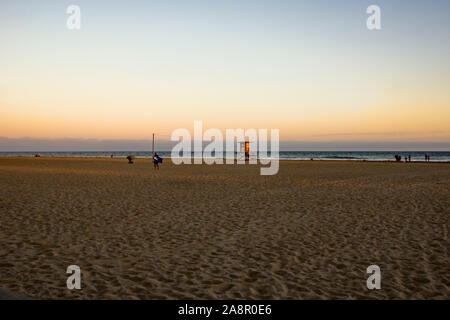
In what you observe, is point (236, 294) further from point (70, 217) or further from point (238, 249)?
point (70, 217)

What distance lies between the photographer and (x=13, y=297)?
3881mm

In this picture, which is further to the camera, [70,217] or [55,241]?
[70,217]

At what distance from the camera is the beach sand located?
5184 millimetres

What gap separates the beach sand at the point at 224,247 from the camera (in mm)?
5184

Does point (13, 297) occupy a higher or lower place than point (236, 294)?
higher

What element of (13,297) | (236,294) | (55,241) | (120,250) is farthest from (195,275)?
(55,241)

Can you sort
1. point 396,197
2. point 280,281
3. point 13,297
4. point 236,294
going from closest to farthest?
point 13,297 < point 236,294 < point 280,281 < point 396,197

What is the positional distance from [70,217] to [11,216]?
177cm

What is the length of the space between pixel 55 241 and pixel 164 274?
346 cm

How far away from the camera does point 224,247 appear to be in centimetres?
736

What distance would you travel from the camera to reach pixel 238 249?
Answer: 23.7 feet

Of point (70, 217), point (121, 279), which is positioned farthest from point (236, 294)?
point (70, 217)

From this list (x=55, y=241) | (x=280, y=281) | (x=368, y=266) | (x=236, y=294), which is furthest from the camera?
(x=55, y=241)

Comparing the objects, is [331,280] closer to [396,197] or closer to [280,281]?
[280,281]
